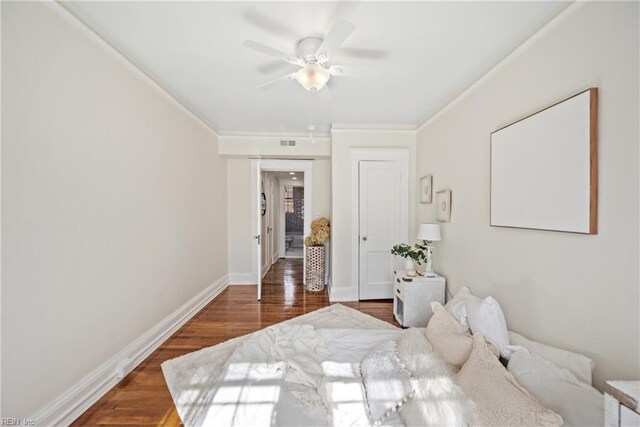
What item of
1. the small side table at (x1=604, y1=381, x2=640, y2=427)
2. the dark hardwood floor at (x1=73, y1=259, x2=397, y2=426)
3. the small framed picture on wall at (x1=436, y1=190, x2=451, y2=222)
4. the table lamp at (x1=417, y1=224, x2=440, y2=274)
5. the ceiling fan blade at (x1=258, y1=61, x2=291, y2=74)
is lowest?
the dark hardwood floor at (x1=73, y1=259, x2=397, y2=426)

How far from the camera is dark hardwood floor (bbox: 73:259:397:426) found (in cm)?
161

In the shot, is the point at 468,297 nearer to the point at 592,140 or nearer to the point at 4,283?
the point at 592,140

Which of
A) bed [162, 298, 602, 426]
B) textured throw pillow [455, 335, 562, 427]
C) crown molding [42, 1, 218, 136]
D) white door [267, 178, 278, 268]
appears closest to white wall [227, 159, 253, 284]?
white door [267, 178, 278, 268]

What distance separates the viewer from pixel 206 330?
107 inches

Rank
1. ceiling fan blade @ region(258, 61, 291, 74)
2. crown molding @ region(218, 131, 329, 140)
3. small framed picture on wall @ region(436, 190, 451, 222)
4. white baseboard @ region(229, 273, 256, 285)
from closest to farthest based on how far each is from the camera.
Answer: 1. ceiling fan blade @ region(258, 61, 291, 74)
2. small framed picture on wall @ region(436, 190, 451, 222)
3. crown molding @ region(218, 131, 329, 140)
4. white baseboard @ region(229, 273, 256, 285)

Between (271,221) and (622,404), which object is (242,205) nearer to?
(271,221)

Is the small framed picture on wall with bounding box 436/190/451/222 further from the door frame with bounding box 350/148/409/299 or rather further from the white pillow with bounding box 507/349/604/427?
the white pillow with bounding box 507/349/604/427

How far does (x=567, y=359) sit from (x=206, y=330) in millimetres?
2966

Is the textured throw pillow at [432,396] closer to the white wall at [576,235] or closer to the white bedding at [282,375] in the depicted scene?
the white bedding at [282,375]

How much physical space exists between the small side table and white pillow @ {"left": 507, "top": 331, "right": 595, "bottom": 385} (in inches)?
24.8

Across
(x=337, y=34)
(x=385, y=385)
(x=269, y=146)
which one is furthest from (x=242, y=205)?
(x=385, y=385)

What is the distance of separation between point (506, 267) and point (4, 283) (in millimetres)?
3036

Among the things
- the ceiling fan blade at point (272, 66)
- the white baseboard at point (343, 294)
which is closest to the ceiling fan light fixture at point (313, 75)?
the ceiling fan blade at point (272, 66)

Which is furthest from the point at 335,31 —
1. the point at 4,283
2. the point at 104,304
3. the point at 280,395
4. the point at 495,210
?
the point at 104,304
